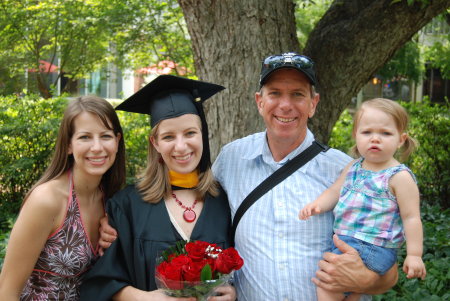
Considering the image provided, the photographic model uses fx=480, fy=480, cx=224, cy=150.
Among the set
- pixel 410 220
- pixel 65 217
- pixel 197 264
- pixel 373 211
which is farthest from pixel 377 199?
pixel 65 217

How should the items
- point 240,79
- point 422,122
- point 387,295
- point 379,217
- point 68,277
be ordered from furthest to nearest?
point 422,122, point 240,79, point 387,295, point 68,277, point 379,217

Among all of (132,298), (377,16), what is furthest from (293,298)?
(377,16)

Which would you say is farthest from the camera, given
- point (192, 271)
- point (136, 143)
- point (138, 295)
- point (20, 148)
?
point (136, 143)

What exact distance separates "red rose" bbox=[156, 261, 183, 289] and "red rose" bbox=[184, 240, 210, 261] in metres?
Answer: 0.10

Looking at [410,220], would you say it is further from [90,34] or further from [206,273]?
[90,34]

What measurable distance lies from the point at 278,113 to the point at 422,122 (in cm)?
457

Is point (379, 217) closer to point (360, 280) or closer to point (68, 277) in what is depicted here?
point (360, 280)

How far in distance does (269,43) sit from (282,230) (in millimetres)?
2089

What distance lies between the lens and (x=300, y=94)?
2.71m

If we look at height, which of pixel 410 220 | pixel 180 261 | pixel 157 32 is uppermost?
pixel 157 32

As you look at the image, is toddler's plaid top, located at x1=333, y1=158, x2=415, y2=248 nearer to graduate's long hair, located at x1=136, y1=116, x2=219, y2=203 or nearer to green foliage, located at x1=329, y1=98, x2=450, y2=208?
graduate's long hair, located at x1=136, y1=116, x2=219, y2=203

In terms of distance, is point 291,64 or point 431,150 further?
point 431,150

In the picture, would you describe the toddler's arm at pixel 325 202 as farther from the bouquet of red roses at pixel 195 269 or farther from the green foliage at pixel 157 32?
the green foliage at pixel 157 32

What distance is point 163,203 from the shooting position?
2584mm
